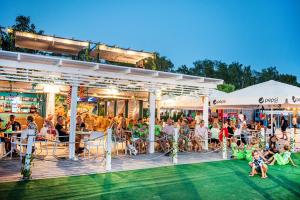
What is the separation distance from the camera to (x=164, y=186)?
21.7ft

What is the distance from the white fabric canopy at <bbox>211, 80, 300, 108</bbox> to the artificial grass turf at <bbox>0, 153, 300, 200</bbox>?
339cm

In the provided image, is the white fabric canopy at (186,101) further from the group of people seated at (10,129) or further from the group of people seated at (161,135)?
the group of people seated at (10,129)

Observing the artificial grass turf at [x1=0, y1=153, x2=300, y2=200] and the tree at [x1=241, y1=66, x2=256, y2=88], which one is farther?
the tree at [x1=241, y1=66, x2=256, y2=88]

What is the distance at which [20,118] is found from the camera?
48.1ft

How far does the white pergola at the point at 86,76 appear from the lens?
8.41 meters

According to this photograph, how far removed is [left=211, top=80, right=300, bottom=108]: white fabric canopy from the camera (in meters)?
11.0

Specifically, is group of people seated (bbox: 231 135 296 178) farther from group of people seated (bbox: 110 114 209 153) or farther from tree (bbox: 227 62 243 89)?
tree (bbox: 227 62 243 89)

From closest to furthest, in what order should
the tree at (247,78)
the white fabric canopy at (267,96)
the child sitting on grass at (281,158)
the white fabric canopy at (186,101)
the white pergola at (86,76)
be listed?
the white pergola at (86,76) < the child sitting on grass at (281,158) < the white fabric canopy at (267,96) < the white fabric canopy at (186,101) < the tree at (247,78)

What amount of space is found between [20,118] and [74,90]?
6.92 metres

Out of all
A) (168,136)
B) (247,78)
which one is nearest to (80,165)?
(168,136)

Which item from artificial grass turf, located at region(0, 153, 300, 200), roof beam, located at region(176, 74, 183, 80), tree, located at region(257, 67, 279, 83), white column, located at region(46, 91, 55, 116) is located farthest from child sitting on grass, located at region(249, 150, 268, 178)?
tree, located at region(257, 67, 279, 83)

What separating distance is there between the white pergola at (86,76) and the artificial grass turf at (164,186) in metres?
2.58

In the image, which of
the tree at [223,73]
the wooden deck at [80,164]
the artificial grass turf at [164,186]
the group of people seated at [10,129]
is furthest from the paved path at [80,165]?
the tree at [223,73]

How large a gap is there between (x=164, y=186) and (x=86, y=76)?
466 centimetres
